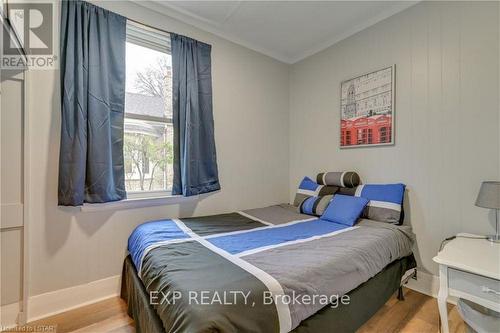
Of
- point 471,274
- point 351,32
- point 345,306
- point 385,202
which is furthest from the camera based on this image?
point 351,32

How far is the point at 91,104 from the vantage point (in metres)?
1.85

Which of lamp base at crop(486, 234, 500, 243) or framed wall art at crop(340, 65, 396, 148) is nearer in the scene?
lamp base at crop(486, 234, 500, 243)

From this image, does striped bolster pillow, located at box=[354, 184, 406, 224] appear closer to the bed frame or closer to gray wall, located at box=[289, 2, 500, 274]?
gray wall, located at box=[289, 2, 500, 274]

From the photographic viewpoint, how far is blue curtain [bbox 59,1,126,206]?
5.79 ft

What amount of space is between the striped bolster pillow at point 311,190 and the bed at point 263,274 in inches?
21.3

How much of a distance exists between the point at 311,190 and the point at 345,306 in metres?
1.49

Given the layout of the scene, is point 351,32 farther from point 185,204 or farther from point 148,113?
point 185,204

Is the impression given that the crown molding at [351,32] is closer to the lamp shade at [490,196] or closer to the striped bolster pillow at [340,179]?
the striped bolster pillow at [340,179]

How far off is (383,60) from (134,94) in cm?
247

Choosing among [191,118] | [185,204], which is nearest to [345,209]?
[185,204]

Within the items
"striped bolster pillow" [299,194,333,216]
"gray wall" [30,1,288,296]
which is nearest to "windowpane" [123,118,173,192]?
"gray wall" [30,1,288,296]

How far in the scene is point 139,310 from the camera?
1.39 metres

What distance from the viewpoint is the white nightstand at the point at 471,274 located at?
1.15 meters

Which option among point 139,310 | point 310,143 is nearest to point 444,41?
point 310,143
